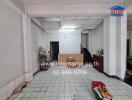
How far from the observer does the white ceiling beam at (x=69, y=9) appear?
4957 mm

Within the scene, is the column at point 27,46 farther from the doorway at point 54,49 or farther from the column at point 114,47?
the doorway at point 54,49

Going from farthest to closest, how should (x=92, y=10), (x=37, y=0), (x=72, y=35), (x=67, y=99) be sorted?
1. (x=72, y=35)
2. (x=92, y=10)
3. (x=37, y=0)
4. (x=67, y=99)

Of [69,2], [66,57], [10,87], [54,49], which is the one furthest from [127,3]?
[54,49]

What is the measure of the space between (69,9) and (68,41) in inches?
285

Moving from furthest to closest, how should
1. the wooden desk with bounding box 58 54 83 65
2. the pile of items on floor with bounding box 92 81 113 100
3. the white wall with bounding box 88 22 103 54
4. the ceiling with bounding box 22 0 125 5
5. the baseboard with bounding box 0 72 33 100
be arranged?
the wooden desk with bounding box 58 54 83 65
the white wall with bounding box 88 22 103 54
the ceiling with bounding box 22 0 125 5
the baseboard with bounding box 0 72 33 100
the pile of items on floor with bounding box 92 81 113 100

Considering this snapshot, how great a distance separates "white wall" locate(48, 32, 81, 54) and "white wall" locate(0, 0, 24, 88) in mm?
7590

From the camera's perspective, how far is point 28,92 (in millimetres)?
3943

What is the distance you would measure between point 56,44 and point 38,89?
8.61 meters

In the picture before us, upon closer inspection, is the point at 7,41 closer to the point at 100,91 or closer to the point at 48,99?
the point at 48,99

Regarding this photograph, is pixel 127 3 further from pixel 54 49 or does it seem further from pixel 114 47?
pixel 54 49

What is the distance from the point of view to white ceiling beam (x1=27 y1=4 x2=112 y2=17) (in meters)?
4.96

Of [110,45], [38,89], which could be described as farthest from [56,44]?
[38,89]

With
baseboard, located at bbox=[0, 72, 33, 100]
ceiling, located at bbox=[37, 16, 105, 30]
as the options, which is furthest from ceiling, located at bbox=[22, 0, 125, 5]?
baseboard, located at bbox=[0, 72, 33, 100]

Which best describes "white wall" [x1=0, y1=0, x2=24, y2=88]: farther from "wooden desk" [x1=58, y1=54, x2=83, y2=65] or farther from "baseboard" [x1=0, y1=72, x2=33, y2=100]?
"wooden desk" [x1=58, y1=54, x2=83, y2=65]
